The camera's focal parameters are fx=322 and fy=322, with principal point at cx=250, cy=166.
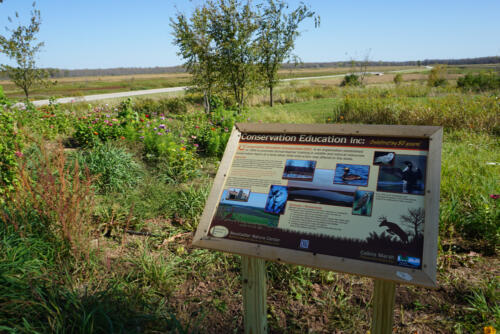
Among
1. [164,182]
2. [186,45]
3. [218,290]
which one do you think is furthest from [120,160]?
[186,45]

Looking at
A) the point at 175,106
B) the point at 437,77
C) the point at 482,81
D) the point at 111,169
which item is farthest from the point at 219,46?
the point at 437,77

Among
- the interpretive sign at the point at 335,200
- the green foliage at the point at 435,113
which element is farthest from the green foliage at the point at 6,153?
the green foliage at the point at 435,113

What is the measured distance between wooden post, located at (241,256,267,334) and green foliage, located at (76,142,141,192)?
2954 millimetres

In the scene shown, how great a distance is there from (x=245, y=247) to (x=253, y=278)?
0.30 m

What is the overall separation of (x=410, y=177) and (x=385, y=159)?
152mm

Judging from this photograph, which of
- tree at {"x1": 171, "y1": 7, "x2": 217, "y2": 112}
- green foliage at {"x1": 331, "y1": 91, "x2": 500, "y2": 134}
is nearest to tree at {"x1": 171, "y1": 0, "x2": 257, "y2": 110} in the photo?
tree at {"x1": 171, "y1": 7, "x2": 217, "y2": 112}

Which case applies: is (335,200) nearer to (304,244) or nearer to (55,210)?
(304,244)

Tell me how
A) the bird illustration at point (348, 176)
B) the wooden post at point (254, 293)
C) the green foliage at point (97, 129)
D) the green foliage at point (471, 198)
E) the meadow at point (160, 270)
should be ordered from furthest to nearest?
1. the green foliage at point (97, 129)
2. the green foliage at point (471, 198)
3. the meadow at point (160, 270)
4. the wooden post at point (254, 293)
5. the bird illustration at point (348, 176)

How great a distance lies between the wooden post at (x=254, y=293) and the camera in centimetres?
186

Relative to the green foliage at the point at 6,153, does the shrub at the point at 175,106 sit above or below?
above

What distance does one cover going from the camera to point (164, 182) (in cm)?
477

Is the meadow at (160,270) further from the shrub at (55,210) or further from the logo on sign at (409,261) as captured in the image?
the logo on sign at (409,261)

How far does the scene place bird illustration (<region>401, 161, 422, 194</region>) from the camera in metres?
1.53

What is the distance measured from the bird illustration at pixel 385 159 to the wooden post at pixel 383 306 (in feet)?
1.95
